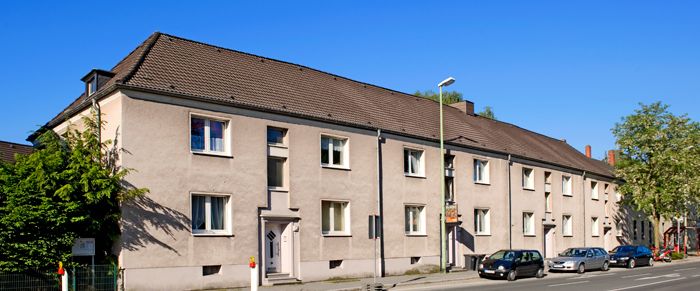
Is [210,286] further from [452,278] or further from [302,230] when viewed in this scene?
[452,278]

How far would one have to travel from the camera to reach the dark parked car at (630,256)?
→ 1500 inches

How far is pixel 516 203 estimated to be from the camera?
38.9 metres

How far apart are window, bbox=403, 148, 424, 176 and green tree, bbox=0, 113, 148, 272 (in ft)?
46.2

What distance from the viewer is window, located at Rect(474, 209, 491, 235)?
35.8 meters

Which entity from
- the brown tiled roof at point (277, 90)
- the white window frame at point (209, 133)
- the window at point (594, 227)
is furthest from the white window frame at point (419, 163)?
the window at point (594, 227)

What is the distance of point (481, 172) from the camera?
36.8 m

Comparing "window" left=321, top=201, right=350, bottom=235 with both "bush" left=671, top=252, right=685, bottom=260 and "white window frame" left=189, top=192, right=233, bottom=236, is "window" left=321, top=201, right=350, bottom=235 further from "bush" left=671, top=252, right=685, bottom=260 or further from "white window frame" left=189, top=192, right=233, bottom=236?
"bush" left=671, top=252, right=685, bottom=260

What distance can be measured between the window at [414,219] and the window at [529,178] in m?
11.3

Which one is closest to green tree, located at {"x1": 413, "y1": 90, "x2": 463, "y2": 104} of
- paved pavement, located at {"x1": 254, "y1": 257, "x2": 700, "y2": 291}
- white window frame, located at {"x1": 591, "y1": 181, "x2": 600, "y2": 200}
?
white window frame, located at {"x1": 591, "y1": 181, "x2": 600, "y2": 200}

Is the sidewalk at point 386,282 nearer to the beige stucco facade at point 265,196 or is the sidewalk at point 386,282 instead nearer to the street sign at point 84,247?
the beige stucco facade at point 265,196

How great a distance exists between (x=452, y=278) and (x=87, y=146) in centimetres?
1555

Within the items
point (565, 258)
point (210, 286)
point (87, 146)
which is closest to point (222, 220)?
point (210, 286)

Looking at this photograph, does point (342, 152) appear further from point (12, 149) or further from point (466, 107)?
point (466, 107)

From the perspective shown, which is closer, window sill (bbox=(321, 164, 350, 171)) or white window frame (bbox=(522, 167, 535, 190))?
window sill (bbox=(321, 164, 350, 171))
